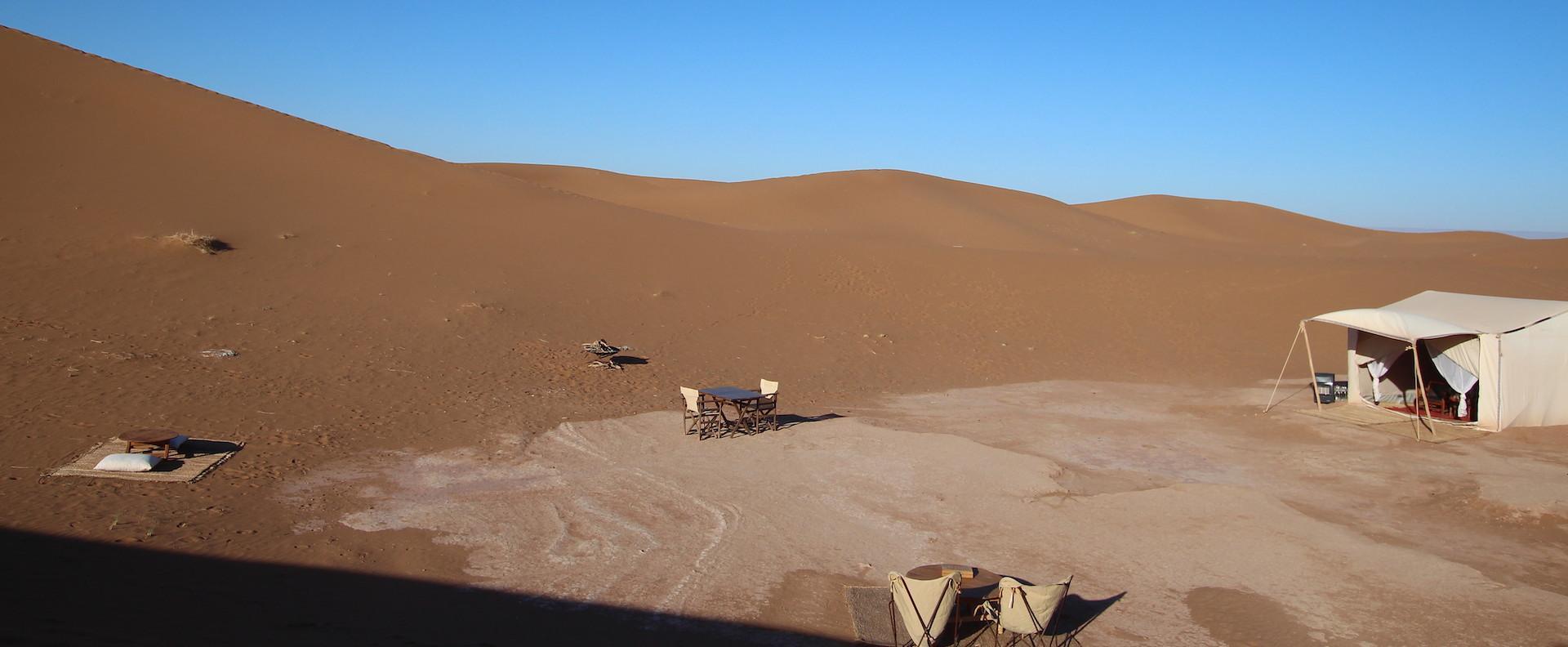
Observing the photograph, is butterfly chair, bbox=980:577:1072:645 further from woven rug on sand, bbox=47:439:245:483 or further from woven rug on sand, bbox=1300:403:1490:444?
woven rug on sand, bbox=1300:403:1490:444

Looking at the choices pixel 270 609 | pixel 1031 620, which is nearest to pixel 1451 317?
pixel 1031 620

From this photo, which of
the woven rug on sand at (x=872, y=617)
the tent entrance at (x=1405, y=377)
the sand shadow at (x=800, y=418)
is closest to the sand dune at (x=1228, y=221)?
the tent entrance at (x=1405, y=377)

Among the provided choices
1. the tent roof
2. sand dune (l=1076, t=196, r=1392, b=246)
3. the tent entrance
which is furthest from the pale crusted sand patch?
sand dune (l=1076, t=196, r=1392, b=246)

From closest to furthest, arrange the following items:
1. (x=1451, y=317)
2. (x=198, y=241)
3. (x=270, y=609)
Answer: (x=270, y=609) < (x=1451, y=317) < (x=198, y=241)

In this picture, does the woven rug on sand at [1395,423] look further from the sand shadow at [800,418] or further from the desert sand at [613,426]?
the sand shadow at [800,418]

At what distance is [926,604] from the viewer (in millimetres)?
6074

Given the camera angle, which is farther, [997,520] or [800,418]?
[800,418]

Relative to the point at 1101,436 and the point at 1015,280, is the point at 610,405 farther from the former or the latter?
the point at 1015,280

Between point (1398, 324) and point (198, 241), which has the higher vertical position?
point (198, 241)

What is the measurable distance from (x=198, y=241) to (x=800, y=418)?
39.9ft

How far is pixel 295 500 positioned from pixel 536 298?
34.9 ft

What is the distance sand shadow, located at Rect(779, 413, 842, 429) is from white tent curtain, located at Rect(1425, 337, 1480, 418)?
9190 mm

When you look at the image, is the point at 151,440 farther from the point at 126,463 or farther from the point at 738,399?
the point at 738,399

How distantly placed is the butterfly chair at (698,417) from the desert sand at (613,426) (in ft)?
0.87
